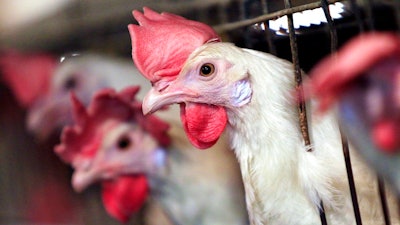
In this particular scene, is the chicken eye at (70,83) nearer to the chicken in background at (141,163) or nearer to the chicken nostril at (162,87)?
the chicken in background at (141,163)

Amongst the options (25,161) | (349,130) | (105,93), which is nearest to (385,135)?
(349,130)

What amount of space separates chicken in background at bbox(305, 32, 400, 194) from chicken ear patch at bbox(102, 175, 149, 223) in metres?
0.57

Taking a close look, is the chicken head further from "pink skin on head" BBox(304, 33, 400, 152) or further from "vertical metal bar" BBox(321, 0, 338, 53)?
"pink skin on head" BBox(304, 33, 400, 152)

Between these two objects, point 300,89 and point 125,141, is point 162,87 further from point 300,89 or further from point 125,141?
point 125,141

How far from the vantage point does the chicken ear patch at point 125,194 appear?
909 mm

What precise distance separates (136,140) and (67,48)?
0.39 meters

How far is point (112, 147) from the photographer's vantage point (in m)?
0.90

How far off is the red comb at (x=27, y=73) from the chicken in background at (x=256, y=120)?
535 mm

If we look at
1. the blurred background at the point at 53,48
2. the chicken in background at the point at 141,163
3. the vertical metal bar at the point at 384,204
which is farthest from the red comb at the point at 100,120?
the vertical metal bar at the point at 384,204

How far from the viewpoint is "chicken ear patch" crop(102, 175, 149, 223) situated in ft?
2.98

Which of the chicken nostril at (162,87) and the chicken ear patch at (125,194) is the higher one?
the chicken nostril at (162,87)

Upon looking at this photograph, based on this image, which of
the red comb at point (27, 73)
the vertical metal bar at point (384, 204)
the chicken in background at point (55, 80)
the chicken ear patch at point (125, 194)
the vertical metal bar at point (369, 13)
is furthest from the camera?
the red comb at point (27, 73)

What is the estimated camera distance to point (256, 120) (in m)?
0.61

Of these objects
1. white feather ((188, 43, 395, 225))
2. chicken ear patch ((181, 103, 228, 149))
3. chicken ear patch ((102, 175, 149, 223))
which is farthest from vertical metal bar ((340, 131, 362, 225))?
chicken ear patch ((102, 175, 149, 223))
